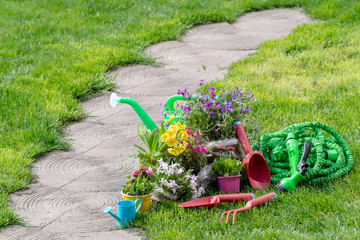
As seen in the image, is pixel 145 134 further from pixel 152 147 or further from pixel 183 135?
pixel 183 135

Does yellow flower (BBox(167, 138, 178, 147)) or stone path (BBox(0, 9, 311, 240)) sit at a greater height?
yellow flower (BBox(167, 138, 178, 147))

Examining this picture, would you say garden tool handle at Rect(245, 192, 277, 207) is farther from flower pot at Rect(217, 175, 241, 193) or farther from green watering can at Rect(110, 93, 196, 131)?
green watering can at Rect(110, 93, 196, 131)

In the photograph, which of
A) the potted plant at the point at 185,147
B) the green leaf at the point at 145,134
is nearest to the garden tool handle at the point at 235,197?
the potted plant at the point at 185,147

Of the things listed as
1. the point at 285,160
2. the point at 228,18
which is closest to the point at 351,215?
the point at 285,160

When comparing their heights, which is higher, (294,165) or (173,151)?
(173,151)

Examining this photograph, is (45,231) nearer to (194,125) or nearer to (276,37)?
(194,125)

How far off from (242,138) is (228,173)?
1.18 ft

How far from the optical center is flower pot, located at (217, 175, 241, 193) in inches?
128

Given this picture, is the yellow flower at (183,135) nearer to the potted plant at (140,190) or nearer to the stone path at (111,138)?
the potted plant at (140,190)

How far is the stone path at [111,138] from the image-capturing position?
3057mm

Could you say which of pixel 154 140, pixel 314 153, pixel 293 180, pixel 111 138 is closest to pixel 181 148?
pixel 154 140

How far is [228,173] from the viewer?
10.7ft

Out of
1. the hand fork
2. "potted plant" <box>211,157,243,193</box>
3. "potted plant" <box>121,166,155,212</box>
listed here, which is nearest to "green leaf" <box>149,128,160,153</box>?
"potted plant" <box>121,166,155,212</box>

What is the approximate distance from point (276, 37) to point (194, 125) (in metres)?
3.69
